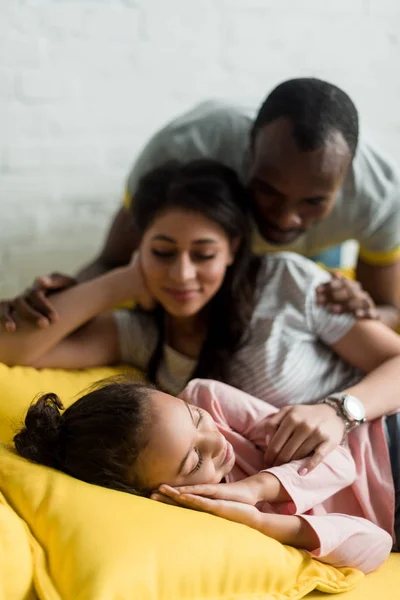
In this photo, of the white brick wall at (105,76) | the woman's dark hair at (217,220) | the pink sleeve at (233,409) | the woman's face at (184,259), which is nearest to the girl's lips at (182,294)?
the woman's face at (184,259)

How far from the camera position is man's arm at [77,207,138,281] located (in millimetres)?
1830

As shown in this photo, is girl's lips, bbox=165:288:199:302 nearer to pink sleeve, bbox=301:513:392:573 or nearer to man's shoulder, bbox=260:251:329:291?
man's shoulder, bbox=260:251:329:291

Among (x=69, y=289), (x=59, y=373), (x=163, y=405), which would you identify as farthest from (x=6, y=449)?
(x=69, y=289)

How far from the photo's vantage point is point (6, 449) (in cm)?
118

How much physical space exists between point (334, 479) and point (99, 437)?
400mm

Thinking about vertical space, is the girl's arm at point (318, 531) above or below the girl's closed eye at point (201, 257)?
below

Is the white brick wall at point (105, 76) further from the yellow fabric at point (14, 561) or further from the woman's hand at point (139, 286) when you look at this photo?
the yellow fabric at point (14, 561)

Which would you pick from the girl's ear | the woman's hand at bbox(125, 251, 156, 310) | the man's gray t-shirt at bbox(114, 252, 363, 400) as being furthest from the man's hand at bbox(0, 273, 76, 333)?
the girl's ear

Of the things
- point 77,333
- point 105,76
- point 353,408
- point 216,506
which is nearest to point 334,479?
point 353,408

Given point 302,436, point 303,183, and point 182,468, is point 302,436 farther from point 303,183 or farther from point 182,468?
point 303,183

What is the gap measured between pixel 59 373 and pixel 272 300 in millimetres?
460

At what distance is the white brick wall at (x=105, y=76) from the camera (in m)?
2.16

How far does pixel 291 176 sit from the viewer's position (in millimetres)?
1435

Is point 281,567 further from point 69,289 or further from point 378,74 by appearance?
point 378,74
